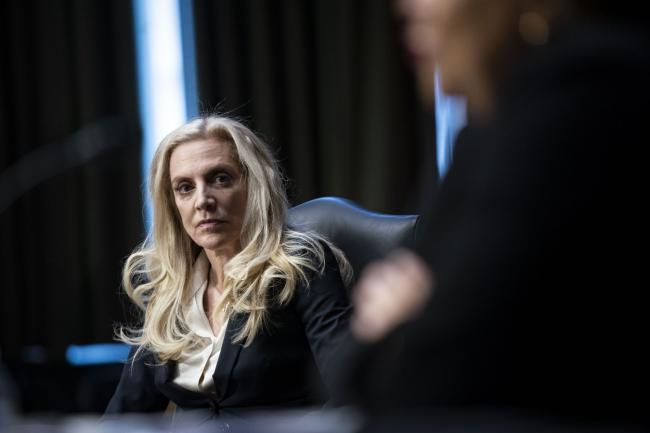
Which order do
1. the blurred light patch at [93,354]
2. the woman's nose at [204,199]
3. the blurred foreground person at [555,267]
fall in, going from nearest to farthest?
the blurred foreground person at [555,267] → the woman's nose at [204,199] → the blurred light patch at [93,354]

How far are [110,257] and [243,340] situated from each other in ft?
6.68

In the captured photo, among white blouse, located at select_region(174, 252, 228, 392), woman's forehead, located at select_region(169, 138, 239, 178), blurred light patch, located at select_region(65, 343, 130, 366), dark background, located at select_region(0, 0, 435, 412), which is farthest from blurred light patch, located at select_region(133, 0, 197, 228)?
white blouse, located at select_region(174, 252, 228, 392)

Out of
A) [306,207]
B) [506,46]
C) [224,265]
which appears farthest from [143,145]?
[506,46]

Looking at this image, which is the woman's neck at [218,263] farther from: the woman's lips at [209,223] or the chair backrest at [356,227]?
the chair backrest at [356,227]

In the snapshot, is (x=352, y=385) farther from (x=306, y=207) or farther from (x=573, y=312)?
(x=306, y=207)

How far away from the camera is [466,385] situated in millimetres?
681

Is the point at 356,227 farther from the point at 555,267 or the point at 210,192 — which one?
the point at 555,267

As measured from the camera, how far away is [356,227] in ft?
7.96

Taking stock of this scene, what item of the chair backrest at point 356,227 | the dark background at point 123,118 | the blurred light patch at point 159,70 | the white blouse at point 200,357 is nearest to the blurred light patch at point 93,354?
the dark background at point 123,118

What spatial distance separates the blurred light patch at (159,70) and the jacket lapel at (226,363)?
2077mm

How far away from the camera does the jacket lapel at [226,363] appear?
78.7 inches

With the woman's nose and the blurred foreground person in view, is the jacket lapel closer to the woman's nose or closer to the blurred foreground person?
the woman's nose

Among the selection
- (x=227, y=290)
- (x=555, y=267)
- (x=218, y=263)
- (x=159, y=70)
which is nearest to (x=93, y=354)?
(x=159, y=70)

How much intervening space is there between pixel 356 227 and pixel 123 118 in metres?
1.83
